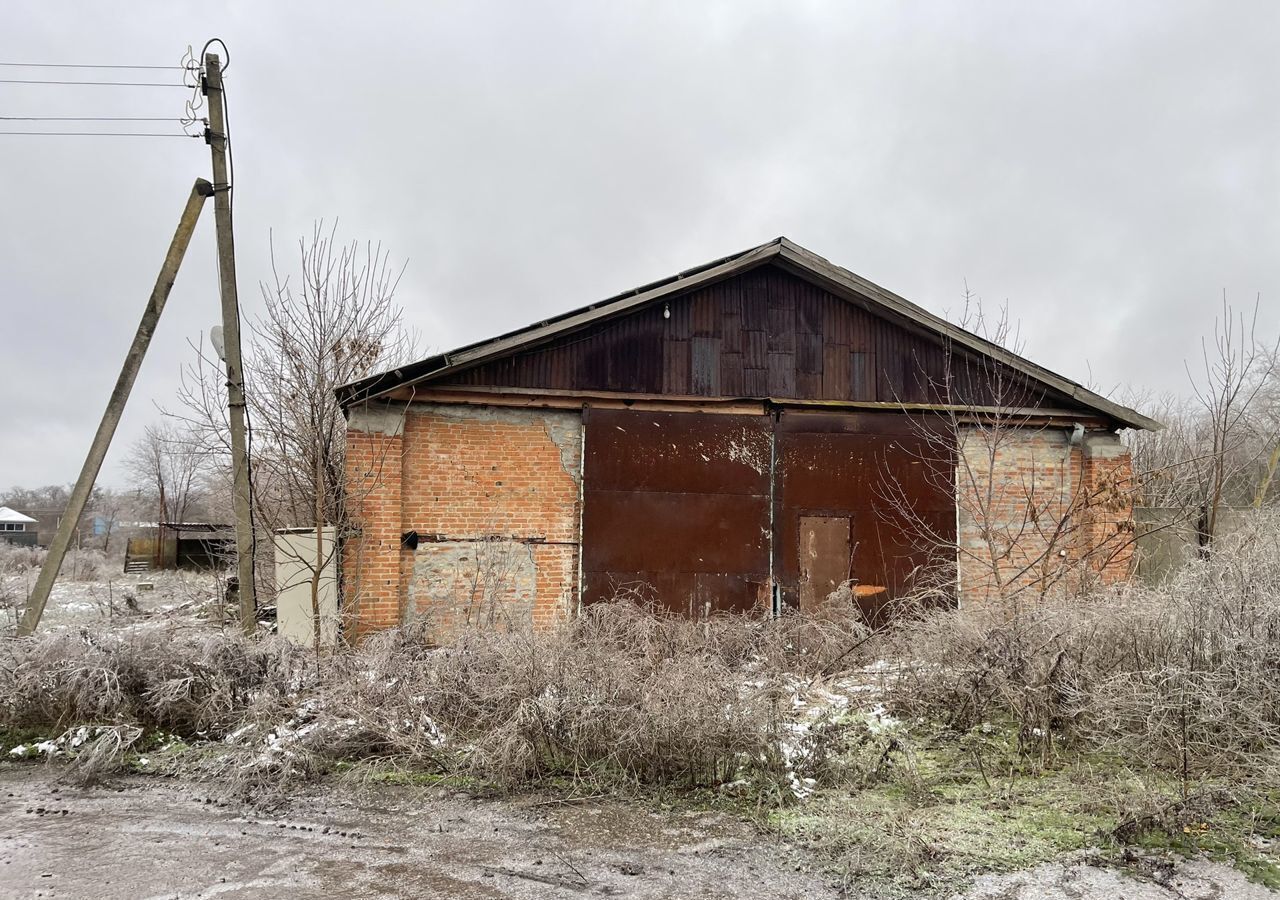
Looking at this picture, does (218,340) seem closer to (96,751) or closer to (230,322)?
(230,322)

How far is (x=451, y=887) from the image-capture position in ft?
12.4

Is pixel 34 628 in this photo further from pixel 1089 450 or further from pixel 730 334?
pixel 1089 450

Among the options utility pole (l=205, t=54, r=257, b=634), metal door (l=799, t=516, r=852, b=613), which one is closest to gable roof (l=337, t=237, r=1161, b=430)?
utility pole (l=205, t=54, r=257, b=634)

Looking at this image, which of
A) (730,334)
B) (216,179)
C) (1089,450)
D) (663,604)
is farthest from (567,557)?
(1089,450)

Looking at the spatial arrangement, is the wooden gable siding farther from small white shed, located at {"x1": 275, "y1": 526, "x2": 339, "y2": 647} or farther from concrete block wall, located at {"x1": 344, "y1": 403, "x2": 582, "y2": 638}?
small white shed, located at {"x1": 275, "y1": 526, "x2": 339, "y2": 647}

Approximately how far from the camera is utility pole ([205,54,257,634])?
7.92 m

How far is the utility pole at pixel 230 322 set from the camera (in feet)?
26.0

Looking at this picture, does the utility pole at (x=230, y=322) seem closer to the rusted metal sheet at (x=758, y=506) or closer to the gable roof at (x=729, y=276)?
the gable roof at (x=729, y=276)

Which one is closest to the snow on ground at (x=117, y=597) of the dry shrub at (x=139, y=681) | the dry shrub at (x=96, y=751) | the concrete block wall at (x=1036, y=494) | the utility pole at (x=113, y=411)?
the utility pole at (x=113, y=411)

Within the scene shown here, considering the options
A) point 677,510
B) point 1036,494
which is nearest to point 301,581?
point 677,510

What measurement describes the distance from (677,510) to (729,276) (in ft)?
10.3

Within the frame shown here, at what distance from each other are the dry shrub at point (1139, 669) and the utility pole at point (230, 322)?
6.34 meters

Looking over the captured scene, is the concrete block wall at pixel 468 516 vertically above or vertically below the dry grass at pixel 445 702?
above

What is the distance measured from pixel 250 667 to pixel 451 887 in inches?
132
